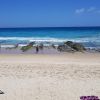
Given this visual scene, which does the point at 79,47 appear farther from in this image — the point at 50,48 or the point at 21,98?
the point at 21,98

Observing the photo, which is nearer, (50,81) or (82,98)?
Result: (82,98)

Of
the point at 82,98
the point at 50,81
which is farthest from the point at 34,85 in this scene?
the point at 82,98

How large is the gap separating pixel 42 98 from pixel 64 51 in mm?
10257

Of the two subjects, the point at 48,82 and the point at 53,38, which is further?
the point at 53,38

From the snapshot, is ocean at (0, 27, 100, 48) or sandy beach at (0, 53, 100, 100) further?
ocean at (0, 27, 100, 48)

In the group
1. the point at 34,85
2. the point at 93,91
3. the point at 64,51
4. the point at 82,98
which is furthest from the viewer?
the point at 64,51

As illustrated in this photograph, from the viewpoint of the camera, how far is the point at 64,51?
16766 millimetres

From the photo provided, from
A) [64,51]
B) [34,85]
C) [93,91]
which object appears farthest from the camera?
[64,51]

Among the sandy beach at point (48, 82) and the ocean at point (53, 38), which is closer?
the sandy beach at point (48, 82)

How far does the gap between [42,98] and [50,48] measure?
1144 centimetres

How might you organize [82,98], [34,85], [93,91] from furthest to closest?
[34,85] → [93,91] → [82,98]

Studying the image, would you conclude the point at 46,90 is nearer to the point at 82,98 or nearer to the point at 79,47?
the point at 82,98

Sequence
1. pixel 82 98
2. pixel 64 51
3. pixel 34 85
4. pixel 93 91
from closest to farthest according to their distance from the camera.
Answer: pixel 82 98 < pixel 93 91 < pixel 34 85 < pixel 64 51

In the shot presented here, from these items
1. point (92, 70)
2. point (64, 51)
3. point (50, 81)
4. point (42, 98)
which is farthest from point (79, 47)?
point (42, 98)
